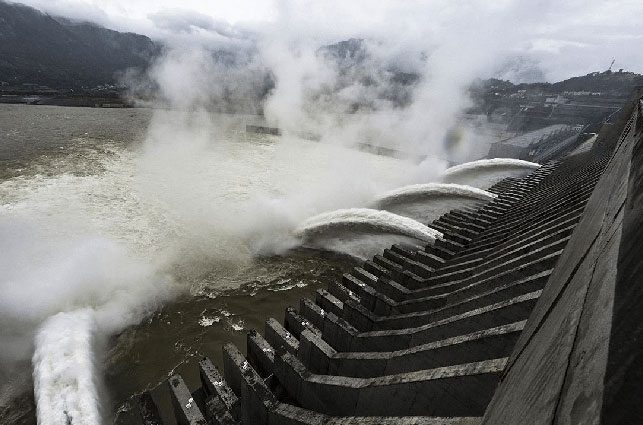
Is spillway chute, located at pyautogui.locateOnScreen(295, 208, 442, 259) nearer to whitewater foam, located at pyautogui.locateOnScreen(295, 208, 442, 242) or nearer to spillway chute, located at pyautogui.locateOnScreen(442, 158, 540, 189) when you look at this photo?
whitewater foam, located at pyautogui.locateOnScreen(295, 208, 442, 242)

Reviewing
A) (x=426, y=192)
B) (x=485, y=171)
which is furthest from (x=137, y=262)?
(x=485, y=171)

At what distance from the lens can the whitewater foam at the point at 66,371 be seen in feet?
18.3

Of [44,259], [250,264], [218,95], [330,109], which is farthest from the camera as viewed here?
[218,95]

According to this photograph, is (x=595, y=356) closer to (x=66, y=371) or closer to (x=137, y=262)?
(x=66, y=371)

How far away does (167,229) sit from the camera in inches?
506

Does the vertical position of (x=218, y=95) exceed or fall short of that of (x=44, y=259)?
it exceeds it

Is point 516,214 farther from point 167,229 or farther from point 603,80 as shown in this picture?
point 603,80

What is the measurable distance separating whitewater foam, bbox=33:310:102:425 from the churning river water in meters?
0.03

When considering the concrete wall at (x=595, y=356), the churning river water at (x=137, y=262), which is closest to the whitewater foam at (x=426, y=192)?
the churning river water at (x=137, y=262)

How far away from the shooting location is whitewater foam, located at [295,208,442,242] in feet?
35.6

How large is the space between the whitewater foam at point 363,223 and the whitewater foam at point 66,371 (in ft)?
24.0

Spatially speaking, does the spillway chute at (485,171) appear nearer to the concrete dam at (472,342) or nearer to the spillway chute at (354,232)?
the spillway chute at (354,232)

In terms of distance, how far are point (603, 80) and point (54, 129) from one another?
427 ft

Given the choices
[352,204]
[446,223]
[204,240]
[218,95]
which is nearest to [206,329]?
[204,240]
